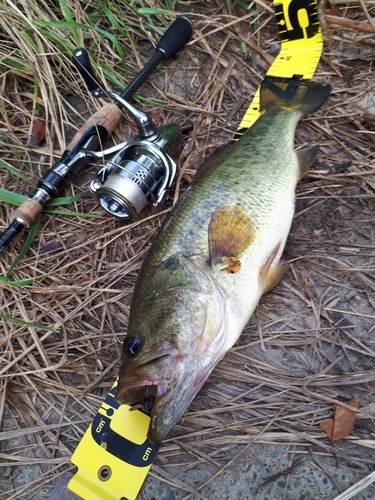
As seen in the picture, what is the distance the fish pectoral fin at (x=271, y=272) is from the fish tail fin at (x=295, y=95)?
115 cm

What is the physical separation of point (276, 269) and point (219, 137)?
129cm

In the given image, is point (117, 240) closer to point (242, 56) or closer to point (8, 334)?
point (8, 334)

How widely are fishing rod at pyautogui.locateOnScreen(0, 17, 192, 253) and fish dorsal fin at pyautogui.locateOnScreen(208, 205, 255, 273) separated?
62cm

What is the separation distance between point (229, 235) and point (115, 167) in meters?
1.05

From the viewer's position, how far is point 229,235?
6.99 ft

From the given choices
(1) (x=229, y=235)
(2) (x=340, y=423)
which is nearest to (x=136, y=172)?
(1) (x=229, y=235)

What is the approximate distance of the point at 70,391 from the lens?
8.22ft

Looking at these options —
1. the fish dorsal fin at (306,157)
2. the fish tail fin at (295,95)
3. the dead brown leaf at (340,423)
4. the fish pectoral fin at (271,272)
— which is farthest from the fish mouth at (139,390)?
the fish tail fin at (295,95)

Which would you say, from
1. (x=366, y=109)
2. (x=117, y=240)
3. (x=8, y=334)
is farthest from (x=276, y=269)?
(x=8, y=334)

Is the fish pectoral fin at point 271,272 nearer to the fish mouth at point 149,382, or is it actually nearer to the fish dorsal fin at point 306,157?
the fish dorsal fin at point 306,157

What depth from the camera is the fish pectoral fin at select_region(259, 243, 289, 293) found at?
2240 millimetres

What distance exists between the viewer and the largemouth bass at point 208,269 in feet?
6.04

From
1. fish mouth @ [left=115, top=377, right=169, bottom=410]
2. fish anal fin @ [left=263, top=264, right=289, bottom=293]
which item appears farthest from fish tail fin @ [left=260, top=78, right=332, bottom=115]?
fish mouth @ [left=115, top=377, right=169, bottom=410]

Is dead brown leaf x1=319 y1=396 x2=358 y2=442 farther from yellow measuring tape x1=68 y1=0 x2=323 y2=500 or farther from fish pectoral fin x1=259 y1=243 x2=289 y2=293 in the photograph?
yellow measuring tape x1=68 y1=0 x2=323 y2=500
